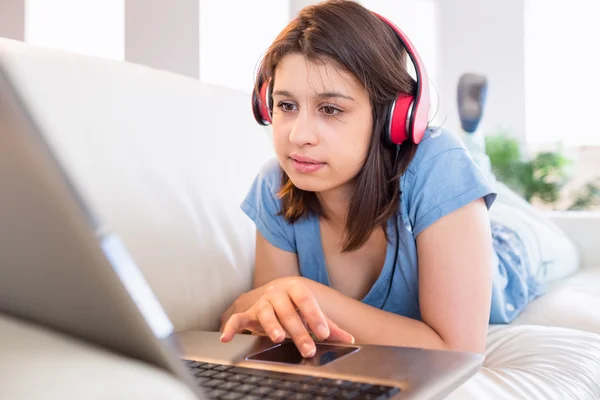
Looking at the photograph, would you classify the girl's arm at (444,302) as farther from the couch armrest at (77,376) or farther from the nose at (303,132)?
the couch armrest at (77,376)

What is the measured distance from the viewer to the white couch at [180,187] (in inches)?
31.8

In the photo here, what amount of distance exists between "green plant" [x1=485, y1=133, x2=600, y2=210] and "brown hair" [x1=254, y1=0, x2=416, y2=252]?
120 inches

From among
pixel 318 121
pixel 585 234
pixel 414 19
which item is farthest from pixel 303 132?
pixel 414 19

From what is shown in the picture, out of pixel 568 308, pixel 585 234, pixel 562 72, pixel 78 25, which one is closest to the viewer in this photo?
pixel 568 308

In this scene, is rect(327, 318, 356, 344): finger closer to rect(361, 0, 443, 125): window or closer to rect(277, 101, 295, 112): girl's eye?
rect(277, 101, 295, 112): girl's eye

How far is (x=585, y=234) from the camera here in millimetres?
1920

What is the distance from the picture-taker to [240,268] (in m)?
1.07

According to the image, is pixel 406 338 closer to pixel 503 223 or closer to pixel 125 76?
pixel 125 76

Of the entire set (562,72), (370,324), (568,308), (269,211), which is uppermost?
(562,72)

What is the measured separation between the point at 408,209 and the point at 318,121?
0.21 metres

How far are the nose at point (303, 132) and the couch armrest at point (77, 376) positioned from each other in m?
0.61

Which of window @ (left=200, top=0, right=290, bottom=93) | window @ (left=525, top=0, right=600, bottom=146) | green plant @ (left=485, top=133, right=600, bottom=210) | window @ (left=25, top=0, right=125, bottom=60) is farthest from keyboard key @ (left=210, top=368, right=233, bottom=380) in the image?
window @ (left=525, top=0, right=600, bottom=146)

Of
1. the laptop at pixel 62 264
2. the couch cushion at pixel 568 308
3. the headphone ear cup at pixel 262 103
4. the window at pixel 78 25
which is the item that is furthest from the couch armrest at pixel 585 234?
the laptop at pixel 62 264

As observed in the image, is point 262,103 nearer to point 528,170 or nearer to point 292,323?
point 292,323
